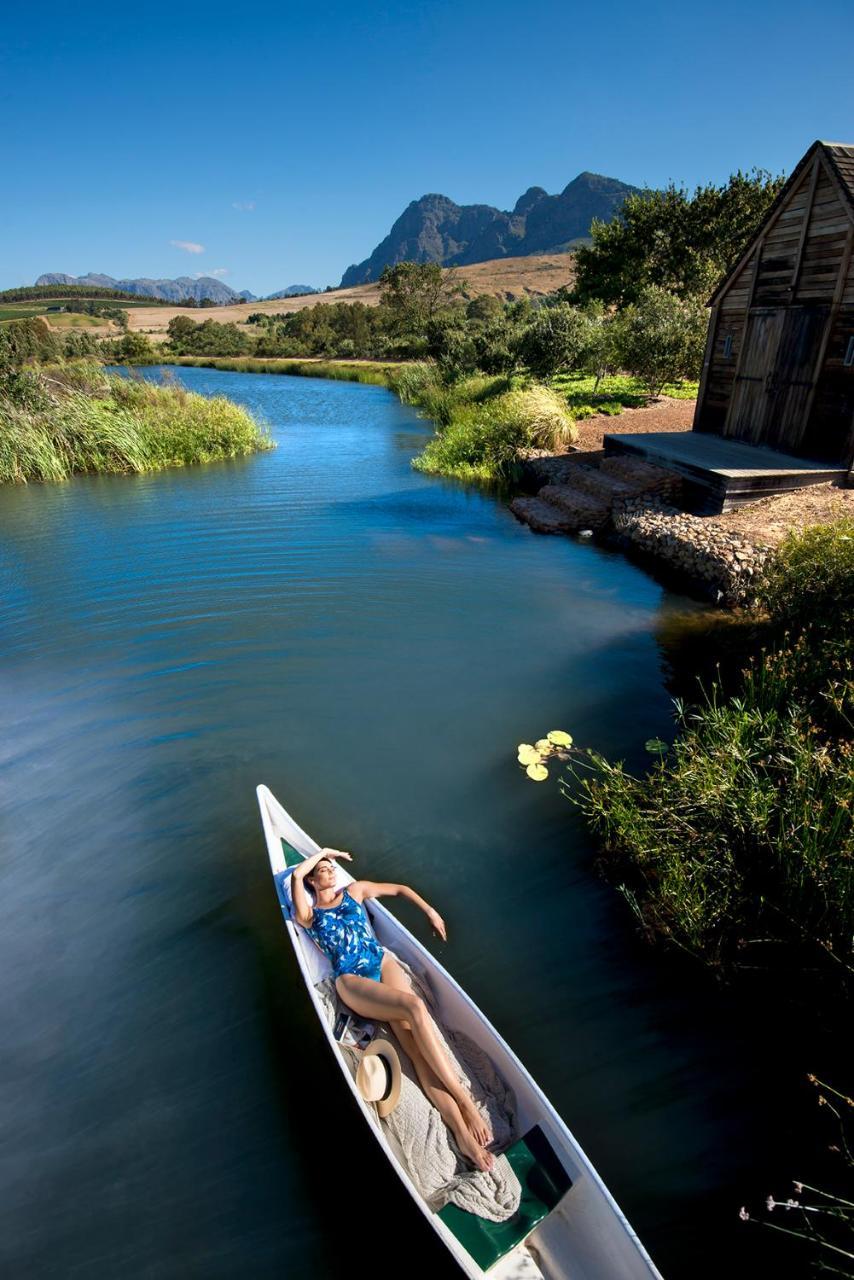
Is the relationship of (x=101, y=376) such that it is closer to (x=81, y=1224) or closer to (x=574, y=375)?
(x=574, y=375)

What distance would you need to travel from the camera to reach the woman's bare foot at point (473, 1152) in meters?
3.46

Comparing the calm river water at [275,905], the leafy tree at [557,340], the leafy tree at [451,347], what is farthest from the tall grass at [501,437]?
the leafy tree at [451,347]

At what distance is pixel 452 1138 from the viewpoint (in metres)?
3.63

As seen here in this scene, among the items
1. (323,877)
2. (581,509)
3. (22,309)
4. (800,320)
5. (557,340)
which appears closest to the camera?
(323,877)

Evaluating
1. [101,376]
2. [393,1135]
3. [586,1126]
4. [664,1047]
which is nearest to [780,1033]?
[664,1047]

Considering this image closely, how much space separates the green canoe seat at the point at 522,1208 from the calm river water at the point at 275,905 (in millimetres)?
600

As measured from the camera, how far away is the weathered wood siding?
532 inches

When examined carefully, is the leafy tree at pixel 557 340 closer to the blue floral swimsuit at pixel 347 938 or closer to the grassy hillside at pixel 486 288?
the blue floral swimsuit at pixel 347 938

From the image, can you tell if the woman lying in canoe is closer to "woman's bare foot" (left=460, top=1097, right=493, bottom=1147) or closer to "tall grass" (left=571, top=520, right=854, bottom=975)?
"woman's bare foot" (left=460, top=1097, right=493, bottom=1147)

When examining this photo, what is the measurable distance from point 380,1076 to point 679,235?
1770 inches

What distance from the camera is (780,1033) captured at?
455 centimetres

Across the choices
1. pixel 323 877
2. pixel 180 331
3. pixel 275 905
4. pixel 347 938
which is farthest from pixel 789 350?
pixel 180 331

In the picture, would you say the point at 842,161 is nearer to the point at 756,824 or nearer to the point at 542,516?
the point at 542,516

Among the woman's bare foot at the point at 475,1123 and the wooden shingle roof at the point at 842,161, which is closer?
the woman's bare foot at the point at 475,1123
